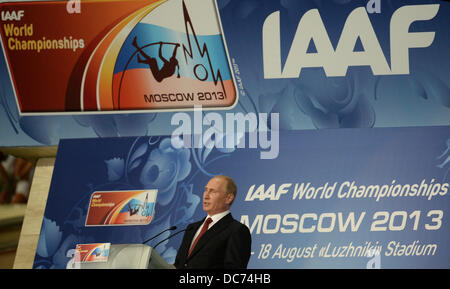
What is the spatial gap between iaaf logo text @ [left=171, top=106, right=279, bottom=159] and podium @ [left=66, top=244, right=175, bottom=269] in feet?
4.24

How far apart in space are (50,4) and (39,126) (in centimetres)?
92

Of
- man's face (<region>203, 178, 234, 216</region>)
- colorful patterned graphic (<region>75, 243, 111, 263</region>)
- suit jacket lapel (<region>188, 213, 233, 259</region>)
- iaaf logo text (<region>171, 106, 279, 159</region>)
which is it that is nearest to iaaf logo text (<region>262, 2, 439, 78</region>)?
iaaf logo text (<region>171, 106, 279, 159</region>)

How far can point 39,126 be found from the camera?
4867mm

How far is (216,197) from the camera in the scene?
4348 mm

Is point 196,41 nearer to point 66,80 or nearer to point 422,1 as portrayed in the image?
point 66,80

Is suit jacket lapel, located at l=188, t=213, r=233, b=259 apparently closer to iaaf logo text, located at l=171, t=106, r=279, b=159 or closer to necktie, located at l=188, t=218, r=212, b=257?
necktie, located at l=188, t=218, r=212, b=257

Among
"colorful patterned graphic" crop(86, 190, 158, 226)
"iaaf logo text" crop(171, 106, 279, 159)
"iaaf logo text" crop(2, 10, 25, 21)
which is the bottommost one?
"colorful patterned graphic" crop(86, 190, 158, 226)

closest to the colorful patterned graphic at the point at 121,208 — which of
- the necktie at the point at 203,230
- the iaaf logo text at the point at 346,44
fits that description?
the necktie at the point at 203,230

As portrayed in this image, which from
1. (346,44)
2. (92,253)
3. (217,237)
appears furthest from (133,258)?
(346,44)

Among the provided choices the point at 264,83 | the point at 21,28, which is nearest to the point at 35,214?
the point at 21,28

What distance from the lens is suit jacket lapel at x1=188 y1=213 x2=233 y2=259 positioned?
3.93 meters

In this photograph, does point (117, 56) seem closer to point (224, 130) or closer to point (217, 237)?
point (224, 130)

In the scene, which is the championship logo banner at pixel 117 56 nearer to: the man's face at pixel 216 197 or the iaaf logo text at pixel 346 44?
the iaaf logo text at pixel 346 44

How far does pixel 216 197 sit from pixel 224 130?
0.58 m
